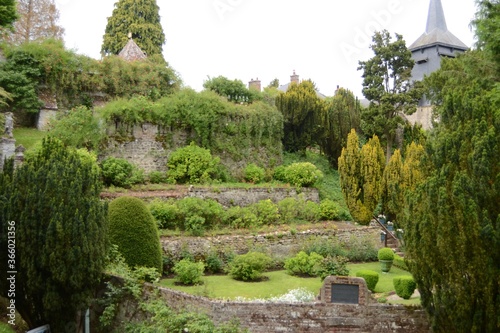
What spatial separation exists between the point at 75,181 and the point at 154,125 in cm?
1220

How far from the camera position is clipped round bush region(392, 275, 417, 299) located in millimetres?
12578

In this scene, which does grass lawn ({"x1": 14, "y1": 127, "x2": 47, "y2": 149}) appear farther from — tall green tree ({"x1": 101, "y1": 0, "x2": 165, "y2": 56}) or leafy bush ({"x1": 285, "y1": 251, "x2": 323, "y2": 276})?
tall green tree ({"x1": 101, "y1": 0, "x2": 165, "y2": 56})

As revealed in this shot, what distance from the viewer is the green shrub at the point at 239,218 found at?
60.5 ft

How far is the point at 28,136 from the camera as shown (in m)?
20.8

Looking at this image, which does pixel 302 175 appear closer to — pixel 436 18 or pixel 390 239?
pixel 390 239

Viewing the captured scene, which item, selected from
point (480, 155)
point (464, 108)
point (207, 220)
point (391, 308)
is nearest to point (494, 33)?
point (464, 108)

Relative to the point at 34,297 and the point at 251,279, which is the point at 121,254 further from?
the point at 251,279

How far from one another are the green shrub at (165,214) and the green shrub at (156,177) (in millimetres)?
4272

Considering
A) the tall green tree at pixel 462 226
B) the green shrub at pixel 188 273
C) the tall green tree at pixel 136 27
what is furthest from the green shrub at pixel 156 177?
the tall green tree at pixel 136 27

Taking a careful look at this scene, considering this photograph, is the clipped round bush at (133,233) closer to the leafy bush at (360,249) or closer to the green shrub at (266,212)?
the green shrub at (266,212)

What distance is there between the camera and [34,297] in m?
10.3

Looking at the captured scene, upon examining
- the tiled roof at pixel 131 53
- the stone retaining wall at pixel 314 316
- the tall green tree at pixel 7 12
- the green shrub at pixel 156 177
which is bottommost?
the stone retaining wall at pixel 314 316

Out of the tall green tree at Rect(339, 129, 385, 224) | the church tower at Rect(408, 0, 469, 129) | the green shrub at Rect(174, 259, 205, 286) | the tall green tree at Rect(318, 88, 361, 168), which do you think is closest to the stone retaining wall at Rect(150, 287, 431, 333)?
the green shrub at Rect(174, 259, 205, 286)

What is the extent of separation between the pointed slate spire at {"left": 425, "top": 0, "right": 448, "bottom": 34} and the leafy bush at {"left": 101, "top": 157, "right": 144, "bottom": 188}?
104 ft
